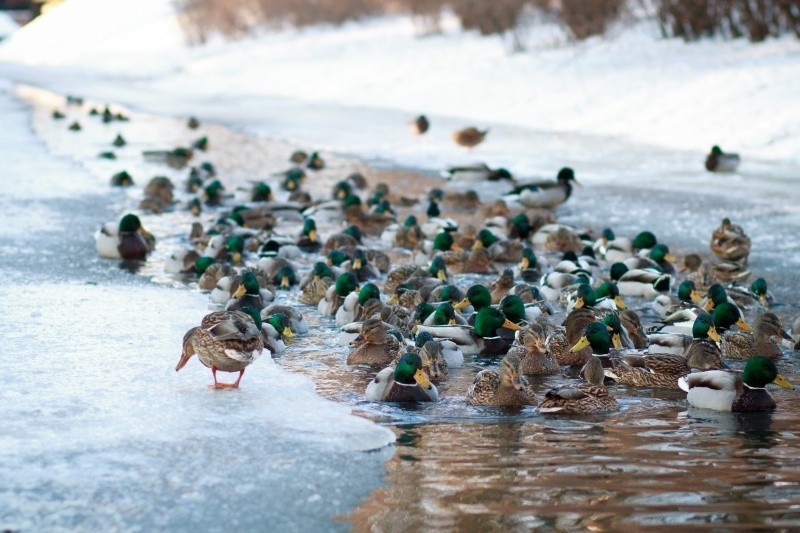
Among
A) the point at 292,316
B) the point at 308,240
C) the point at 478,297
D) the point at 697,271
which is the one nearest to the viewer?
the point at 292,316

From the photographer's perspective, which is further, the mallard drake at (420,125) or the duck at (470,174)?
the mallard drake at (420,125)

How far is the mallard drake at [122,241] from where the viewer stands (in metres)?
10.1

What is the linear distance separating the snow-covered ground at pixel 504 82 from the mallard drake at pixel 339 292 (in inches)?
282

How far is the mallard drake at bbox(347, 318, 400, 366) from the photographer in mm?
6914

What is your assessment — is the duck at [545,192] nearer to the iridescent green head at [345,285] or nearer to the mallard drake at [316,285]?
the mallard drake at [316,285]

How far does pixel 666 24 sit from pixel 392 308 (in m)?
17.3

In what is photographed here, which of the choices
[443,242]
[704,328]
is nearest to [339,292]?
[443,242]

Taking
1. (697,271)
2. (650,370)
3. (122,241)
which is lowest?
(650,370)

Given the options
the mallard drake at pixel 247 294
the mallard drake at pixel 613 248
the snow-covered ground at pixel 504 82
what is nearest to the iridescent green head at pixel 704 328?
the mallard drake at pixel 247 294

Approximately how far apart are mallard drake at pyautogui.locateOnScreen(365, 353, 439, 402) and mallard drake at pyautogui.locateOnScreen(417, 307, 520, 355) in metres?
1.02

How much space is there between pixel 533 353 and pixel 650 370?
662 mm

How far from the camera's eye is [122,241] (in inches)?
398

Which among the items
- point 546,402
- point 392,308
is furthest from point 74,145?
point 546,402

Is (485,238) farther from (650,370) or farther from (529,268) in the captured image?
(650,370)
